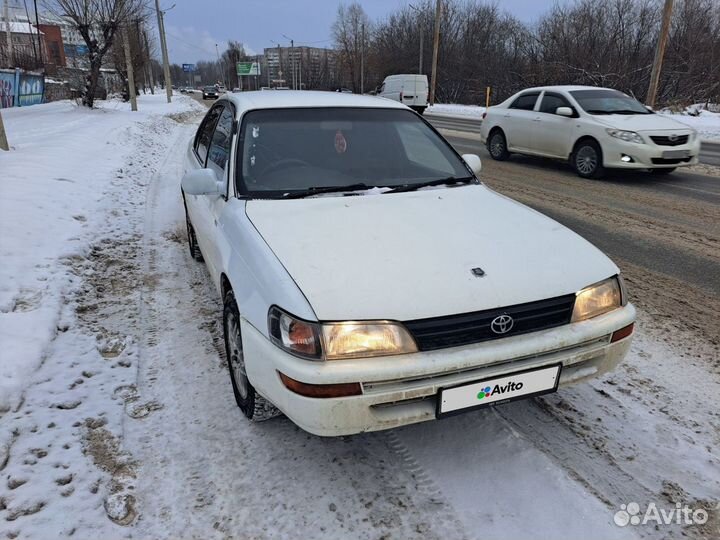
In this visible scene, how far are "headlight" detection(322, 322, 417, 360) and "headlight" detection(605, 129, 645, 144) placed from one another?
8228 mm

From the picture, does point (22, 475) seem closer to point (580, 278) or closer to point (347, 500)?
point (347, 500)

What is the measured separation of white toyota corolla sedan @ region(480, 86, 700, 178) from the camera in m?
8.66

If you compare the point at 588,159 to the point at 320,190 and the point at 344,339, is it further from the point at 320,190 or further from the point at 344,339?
the point at 344,339

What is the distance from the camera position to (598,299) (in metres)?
2.44

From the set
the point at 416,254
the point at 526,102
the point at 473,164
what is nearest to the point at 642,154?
the point at 526,102

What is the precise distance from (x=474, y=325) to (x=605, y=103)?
30.3 feet

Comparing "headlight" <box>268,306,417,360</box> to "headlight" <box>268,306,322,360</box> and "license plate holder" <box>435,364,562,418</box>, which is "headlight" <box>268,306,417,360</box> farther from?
"license plate holder" <box>435,364,562,418</box>

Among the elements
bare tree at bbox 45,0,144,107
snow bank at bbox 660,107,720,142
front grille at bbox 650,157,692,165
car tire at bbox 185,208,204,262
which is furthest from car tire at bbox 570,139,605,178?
bare tree at bbox 45,0,144,107

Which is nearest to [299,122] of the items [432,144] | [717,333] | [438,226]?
[432,144]

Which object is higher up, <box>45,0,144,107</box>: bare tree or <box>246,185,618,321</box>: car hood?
<box>45,0,144,107</box>: bare tree

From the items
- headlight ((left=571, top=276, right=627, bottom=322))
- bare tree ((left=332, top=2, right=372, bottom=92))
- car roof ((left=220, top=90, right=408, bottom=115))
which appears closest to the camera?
headlight ((left=571, top=276, right=627, bottom=322))

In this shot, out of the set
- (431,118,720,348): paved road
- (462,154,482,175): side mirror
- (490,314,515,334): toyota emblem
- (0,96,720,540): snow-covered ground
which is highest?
(462,154,482,175): side mirror

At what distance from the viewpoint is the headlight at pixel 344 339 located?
2027 mm

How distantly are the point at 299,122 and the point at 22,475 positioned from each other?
2.53m
